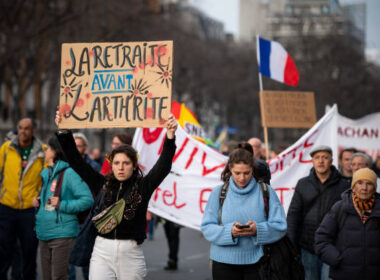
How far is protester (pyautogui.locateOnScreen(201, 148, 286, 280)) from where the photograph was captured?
4.92 m

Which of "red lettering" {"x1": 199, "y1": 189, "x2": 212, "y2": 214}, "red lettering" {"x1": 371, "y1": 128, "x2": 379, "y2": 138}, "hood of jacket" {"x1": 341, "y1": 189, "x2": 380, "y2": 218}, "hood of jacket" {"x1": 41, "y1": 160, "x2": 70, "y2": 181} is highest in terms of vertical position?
"red lettering" {"x1": 371, "y1": 128, "x2": 379, "y2": 138}

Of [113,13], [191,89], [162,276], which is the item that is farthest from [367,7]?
[162,276]

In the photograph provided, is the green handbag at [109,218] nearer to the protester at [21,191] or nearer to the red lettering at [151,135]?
the protester at [21,191]

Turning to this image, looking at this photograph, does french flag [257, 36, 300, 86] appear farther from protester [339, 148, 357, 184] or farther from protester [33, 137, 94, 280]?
protester [33, 137, 94, 280]

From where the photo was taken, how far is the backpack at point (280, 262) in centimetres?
488

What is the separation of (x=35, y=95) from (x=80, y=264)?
43792 mm

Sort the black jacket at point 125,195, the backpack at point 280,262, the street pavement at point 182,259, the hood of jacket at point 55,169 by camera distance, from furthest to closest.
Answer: the street pavement at point 182,259, the hood of jacket at point 55,169, the black jacket at point 125,195, the backpack at point 280,262

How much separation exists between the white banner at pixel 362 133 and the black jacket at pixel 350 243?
286 inches

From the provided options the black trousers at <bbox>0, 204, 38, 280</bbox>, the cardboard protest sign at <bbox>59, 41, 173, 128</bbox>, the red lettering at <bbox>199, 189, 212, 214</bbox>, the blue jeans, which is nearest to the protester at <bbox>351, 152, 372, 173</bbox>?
the blue jeans

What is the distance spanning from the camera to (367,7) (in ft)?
200

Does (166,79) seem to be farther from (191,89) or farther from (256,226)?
(191,89)

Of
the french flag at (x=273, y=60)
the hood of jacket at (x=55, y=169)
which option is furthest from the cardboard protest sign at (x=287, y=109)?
the hood of jacket at (x=55, y=169)

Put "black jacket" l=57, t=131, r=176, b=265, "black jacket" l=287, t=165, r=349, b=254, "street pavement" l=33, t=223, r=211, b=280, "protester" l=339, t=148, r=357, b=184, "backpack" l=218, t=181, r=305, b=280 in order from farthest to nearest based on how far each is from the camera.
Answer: "street pavement" l=33, t=223, r=211, b=280, "protester" l=339, t=148, r=357, b=184, "black jacket" l=287, t=165, r=349, b=254, "black jacket" l=57, t=131, r=176, b=265, "backpack" l=218, t=181, r=305, b=280

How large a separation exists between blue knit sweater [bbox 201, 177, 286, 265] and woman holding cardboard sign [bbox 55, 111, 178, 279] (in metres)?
0.53
